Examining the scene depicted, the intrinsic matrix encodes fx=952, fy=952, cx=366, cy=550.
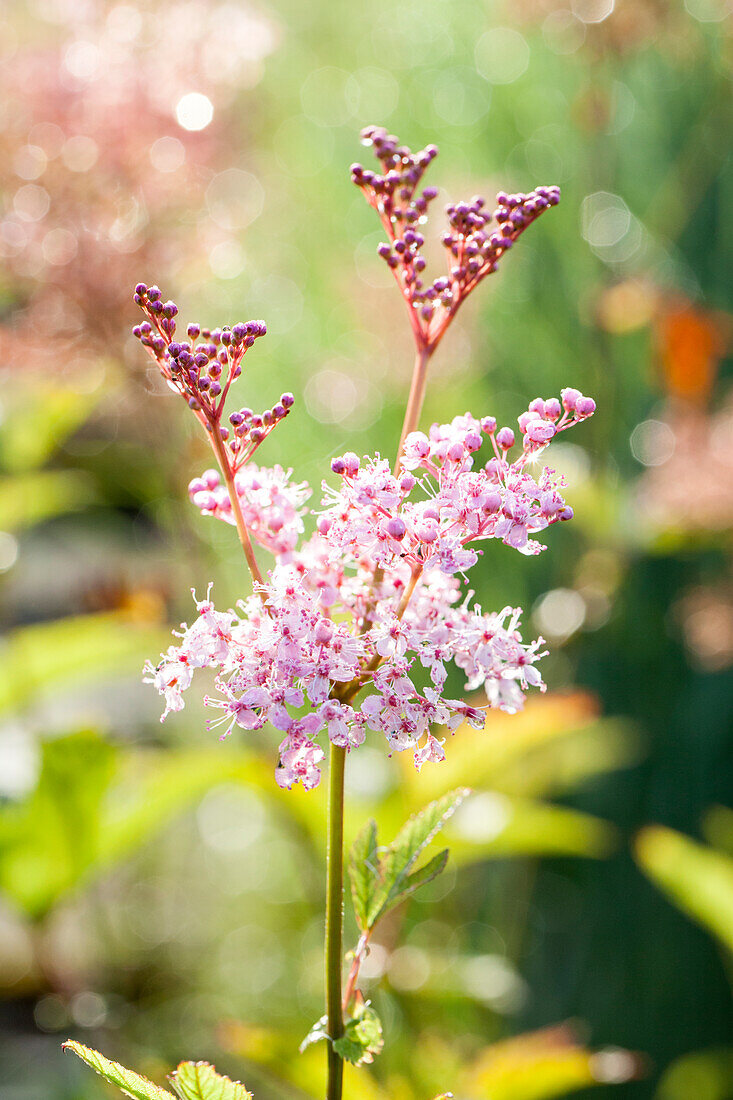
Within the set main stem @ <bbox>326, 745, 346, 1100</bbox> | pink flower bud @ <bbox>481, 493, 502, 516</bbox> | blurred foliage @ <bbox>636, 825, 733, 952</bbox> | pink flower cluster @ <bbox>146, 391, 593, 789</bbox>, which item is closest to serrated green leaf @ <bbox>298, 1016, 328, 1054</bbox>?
main stem @ <bbox>326, 745, 346, 1100</bbox>

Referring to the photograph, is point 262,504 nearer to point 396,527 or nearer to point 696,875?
point 396,527

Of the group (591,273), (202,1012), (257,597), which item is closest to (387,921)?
(202,1012)

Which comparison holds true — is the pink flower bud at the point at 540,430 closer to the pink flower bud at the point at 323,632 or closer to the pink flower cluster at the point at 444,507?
the pink flower cluster at the point at 444,507

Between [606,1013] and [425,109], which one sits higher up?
[425,109]

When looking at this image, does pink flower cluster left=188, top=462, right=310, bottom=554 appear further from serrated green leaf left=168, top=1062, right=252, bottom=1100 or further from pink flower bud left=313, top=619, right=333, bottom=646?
serrated green leaf left=168, top=1062, right=252, bottom=1100

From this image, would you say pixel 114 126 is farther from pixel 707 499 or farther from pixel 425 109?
pixel 425 109

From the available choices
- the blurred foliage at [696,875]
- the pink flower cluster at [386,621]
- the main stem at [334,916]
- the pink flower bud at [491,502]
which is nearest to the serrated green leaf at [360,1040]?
the main stem at [334,916]
